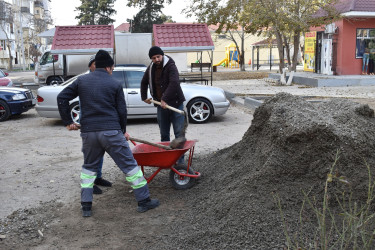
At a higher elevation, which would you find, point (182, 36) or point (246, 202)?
point (182, 36)

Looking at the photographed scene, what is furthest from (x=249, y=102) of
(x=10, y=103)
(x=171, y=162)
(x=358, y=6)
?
(x=358, y=6)

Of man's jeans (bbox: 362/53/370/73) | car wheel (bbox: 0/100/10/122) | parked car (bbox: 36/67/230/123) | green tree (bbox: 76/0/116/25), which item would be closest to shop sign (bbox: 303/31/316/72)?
man's jeans (bbox: 362/53/370/73)

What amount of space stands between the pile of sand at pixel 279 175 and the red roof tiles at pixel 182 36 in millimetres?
12378

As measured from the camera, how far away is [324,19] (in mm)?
23141

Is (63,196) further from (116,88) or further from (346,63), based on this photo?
(346,63)

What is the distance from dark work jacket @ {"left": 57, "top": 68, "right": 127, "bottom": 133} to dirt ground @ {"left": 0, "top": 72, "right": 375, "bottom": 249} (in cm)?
102

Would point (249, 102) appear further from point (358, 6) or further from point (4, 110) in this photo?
point (358, 6)

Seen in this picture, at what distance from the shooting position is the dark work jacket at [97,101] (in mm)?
4777

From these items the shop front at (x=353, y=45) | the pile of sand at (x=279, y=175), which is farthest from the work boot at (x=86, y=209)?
the shop front at (x=353, y=45)

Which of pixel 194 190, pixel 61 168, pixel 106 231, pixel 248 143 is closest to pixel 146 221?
pixel 106 231

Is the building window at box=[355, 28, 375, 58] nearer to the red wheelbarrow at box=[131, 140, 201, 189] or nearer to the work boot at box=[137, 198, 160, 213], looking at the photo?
the red wheelbarrow at box=[131, 140, 201, 189]

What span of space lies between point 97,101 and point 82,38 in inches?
526

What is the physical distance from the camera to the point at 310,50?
1257 inches

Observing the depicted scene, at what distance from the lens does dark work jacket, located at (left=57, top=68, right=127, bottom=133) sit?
4.78 metres
